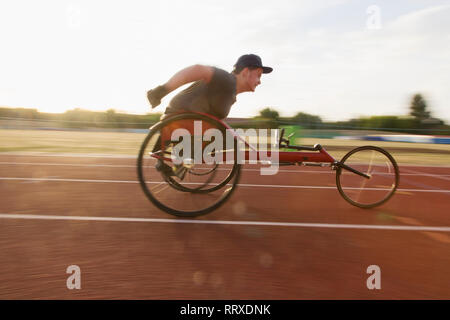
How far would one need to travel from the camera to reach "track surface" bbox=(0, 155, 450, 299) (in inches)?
86.7

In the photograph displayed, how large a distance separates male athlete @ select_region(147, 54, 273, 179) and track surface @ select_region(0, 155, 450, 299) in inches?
34.5

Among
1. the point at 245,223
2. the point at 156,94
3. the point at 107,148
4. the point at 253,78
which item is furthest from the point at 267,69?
the point at 107,148

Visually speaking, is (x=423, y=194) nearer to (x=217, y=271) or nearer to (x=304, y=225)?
(x=304, y=225)

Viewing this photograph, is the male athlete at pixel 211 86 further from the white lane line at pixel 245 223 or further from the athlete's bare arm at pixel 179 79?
the white lane line at pixel 245 223

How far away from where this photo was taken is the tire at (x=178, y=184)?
339cm

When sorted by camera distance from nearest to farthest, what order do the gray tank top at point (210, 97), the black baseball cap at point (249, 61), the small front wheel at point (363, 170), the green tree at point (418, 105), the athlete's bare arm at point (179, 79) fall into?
the athlete's bare arm at point (179, 79), the gray tank top at point (210, 97), the black baseball cap at point (249, 61), the small front wheel at point (363, 170), the green tree at point (418, 105)

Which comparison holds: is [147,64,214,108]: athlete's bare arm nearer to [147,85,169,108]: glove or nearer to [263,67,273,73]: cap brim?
[147,85,169,108]: glove

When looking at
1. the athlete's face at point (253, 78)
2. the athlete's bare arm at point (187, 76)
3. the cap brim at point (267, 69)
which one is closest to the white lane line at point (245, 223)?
the athlete's bare arm at point (187, 76)

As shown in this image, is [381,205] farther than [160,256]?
Yes

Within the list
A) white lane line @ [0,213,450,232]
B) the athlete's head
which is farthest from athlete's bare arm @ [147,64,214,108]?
white lane line @ [0,213,450,232]
